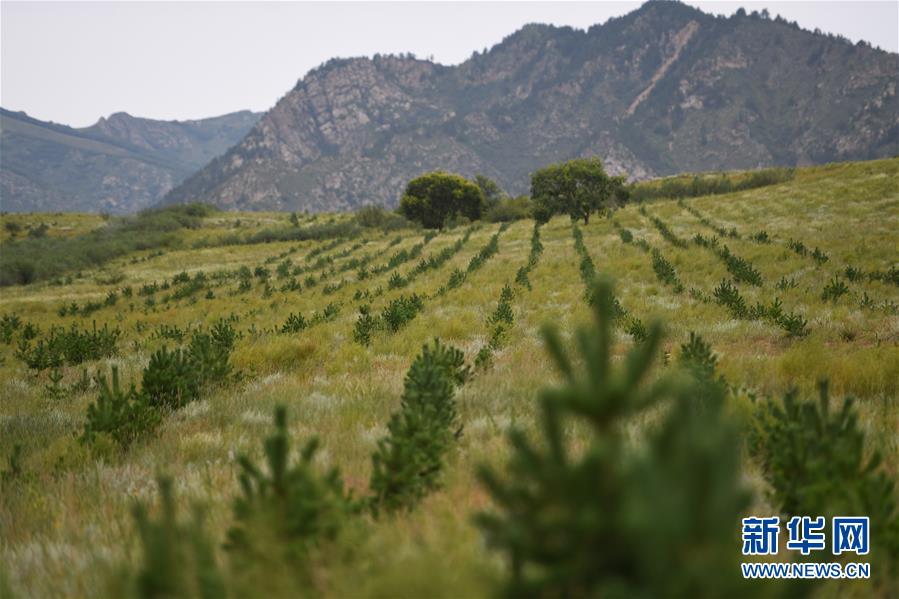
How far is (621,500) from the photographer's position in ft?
3.66

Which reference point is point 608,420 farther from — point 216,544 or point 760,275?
point 760,275

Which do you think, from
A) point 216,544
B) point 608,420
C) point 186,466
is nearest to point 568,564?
point 608,420

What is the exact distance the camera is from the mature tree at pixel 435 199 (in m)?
65.1

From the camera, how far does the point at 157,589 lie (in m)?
1.40

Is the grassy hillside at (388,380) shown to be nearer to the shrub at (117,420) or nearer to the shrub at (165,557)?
the shrub at (117,420)

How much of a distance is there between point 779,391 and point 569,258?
18.1 meters

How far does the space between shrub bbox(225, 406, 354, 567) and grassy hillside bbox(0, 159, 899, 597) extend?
0.36 feet

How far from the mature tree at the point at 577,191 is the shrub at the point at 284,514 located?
39.9 m

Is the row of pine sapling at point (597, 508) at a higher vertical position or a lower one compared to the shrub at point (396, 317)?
higher

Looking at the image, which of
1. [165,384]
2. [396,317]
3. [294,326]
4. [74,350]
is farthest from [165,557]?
[74,350]

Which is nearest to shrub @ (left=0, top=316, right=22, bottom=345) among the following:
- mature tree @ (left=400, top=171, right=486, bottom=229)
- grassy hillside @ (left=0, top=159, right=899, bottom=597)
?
grassy hillside @ (left=0, top=159, right=899, bottom=597)

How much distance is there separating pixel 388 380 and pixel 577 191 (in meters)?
37.2

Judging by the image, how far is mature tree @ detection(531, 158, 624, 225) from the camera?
39.5 metres

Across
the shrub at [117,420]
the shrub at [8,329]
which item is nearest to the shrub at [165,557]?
the shrub at [117,420]
